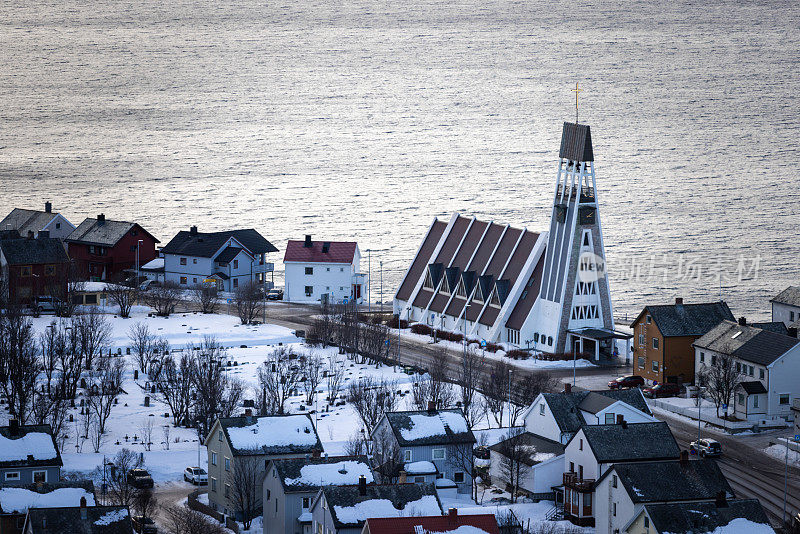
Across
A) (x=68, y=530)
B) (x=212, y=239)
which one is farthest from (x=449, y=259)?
(x=68, y=530)

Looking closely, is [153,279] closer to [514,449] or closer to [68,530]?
[514,449]

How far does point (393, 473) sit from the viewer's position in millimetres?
66750

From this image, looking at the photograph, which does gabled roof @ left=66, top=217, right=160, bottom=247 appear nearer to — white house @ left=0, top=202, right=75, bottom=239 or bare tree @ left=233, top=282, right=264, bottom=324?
white house @ left=0, top=202, right=75, bottom=239

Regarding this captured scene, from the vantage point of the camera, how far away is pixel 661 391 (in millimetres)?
85438

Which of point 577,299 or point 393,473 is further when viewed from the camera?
point 577,299

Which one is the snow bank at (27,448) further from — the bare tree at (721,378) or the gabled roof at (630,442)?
the bare tree at (721,378)

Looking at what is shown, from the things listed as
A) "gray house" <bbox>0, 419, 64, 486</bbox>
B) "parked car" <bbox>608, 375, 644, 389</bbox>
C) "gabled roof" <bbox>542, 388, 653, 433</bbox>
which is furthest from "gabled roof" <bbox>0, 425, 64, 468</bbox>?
"parked car" <bbox>608, 375, 644, 389</bbox>

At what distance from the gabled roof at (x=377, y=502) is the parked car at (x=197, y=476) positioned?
43.6 feet

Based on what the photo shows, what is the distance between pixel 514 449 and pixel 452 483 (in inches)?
126

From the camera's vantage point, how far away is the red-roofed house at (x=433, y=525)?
53.8 metres

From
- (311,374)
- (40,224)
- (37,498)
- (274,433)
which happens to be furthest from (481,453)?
(40,224)

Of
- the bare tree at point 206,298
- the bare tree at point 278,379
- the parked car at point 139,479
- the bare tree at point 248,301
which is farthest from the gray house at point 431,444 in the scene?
the bare tree at point 206,298

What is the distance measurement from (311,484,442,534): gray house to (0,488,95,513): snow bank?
8.44 meters

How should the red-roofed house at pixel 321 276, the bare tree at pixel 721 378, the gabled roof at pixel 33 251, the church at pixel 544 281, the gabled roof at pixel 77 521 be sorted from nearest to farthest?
the gabled roof at pixel 77 521
the bare tree at pixel 721 378
the church at pixel 544 281
the gabled roof at pixel 33 251
the red-roofed house at pixel 321 276
